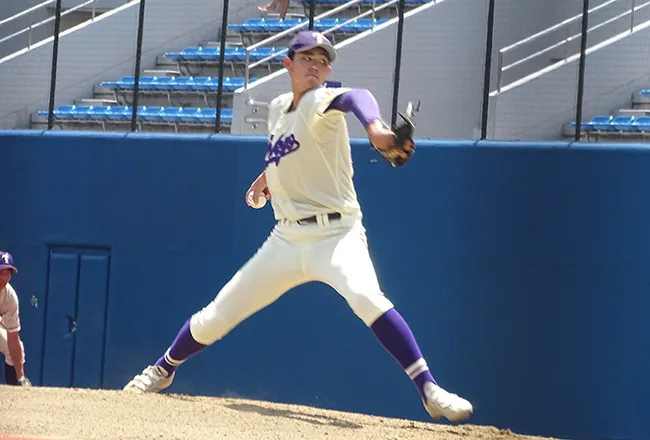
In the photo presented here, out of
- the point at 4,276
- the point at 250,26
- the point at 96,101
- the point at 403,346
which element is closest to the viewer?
the point at 403,346

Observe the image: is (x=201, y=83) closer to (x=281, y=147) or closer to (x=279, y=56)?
(x=279, y=56)

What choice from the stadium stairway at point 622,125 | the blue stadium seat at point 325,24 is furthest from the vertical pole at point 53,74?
the stadium stairway at point 622,125

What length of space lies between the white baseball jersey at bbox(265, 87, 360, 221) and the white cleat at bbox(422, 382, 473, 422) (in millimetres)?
959

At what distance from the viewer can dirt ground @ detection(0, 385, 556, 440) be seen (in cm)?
455

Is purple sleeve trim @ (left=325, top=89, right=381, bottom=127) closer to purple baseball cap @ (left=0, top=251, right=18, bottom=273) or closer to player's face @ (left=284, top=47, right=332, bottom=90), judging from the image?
player's face @ (left=284, top=47, right=332, bottom=90)

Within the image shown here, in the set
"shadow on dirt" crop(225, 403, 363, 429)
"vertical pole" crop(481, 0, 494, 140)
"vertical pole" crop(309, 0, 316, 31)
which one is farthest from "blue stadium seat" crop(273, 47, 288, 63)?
"shadow on dirt" crop(225, 403, 363, 429)

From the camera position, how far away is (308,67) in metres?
5.23

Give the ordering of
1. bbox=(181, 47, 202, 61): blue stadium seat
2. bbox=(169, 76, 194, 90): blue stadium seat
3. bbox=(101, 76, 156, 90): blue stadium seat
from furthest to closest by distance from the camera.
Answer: bbox=(181, 47, 202, 61): blue stadium seat
bbox=(169, 76, 194, 90): blue stadium seat
bbox=(101, 76, 156, 90): blue stadium seat

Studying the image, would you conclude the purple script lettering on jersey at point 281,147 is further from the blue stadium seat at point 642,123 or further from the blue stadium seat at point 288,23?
the blue stadium seat at point 288,23

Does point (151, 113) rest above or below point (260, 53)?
below

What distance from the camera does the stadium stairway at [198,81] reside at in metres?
7.55

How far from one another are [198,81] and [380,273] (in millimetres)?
2856

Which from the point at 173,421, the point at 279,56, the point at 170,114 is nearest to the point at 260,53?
the point at 279,56

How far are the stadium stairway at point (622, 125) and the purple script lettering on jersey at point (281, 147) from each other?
1880 millimetres
